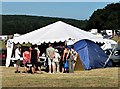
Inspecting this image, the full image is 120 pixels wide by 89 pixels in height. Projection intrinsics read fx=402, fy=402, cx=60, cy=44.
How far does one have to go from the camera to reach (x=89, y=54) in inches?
926

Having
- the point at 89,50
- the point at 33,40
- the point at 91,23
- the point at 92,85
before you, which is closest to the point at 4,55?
the point at 33,40

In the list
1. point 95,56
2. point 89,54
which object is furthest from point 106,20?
point 89,54

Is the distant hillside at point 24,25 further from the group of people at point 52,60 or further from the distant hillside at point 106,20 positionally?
the group of people at point 52,60

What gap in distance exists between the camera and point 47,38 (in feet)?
79.9

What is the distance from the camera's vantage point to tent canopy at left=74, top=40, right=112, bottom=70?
23453 mm

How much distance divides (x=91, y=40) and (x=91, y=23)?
375 ft

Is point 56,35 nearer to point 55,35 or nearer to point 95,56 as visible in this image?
point 55,35

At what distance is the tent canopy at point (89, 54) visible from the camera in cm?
2345

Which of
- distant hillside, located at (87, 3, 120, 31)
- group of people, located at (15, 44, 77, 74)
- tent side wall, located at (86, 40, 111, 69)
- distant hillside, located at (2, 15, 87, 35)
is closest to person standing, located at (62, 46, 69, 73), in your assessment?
group of people, located at (15, 44, 77, 74)

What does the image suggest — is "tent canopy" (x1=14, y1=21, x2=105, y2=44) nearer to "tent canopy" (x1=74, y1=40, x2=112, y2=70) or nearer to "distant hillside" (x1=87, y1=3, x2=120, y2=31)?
"tent canopy" (x1=74, y1=40, x2=112, y2=70)

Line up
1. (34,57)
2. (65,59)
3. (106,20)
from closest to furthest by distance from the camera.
A: (34,57) < (65,59) < (106,20)

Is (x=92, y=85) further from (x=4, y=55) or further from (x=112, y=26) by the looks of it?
(x=112, y=26)

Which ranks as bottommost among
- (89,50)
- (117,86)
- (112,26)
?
(117,86)

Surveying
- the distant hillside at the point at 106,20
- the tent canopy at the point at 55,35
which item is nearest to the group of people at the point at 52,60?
the tent canopy at the point at 55,35
